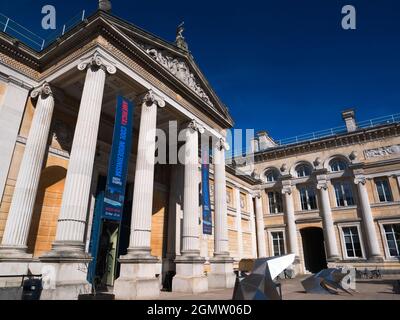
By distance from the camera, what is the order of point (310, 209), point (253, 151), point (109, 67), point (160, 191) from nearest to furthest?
1. point (109, 67)
2. point (160, 191)
3. point (310, 209)
4. point (253, 151)

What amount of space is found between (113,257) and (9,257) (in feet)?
20.4

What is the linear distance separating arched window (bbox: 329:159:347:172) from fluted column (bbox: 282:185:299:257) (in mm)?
5006

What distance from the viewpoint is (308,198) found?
30.9 metres

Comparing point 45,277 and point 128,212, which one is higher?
point 128,212

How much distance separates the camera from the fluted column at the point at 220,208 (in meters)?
17.7

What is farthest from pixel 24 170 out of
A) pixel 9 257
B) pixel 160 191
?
pixel 160 191

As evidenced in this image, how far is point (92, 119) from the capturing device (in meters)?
11.2

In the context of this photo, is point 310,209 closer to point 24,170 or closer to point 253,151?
point 253,151

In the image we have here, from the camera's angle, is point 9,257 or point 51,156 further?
point 51,156

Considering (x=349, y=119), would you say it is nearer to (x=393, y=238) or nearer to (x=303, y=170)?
(x=303, y=170)

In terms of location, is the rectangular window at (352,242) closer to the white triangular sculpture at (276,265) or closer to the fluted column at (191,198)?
the fluted column at (191,198)

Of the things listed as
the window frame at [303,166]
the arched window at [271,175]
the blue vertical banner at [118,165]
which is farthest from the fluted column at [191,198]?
the arched window at [271,175]
